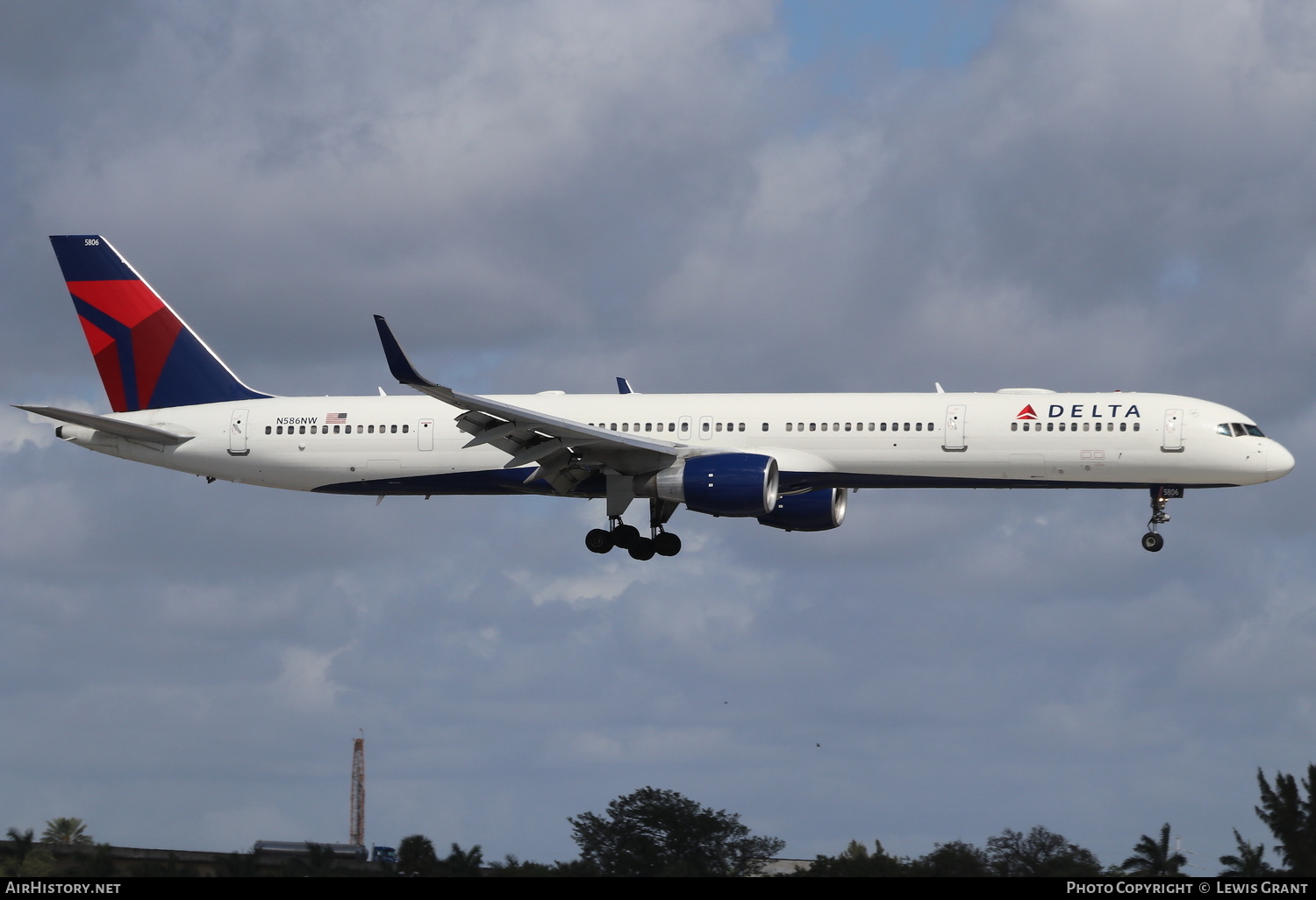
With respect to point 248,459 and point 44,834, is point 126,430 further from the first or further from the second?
point 44,834

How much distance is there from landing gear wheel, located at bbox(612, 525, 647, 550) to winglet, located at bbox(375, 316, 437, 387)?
12.3 metres

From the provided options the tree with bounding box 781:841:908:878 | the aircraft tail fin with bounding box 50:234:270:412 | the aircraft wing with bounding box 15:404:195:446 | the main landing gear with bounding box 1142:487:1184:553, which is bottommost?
the tree with bounding box 781:841:908:878

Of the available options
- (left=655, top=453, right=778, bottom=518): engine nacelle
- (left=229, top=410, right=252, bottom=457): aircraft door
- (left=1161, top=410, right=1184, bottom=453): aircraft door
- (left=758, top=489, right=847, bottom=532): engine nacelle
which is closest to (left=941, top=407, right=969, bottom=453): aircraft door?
(left=655, top=453, right=778, bottom=518): engine nacelle

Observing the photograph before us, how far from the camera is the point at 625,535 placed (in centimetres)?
5662

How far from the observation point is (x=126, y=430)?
57375 mm

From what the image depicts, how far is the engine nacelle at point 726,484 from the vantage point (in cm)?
5025

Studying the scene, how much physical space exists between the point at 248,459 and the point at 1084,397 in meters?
28.1

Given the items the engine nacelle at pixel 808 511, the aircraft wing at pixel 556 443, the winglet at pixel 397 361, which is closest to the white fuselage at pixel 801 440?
the aircraft wing at pixel 556 443

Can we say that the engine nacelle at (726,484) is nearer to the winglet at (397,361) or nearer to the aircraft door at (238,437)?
the winglet at (397,361)

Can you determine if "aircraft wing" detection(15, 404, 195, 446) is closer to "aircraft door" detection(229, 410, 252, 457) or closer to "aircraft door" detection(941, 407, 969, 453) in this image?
"aircraft door" detection(229, 410, 252, 457)

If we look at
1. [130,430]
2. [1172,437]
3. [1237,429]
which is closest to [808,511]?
[1172,437]

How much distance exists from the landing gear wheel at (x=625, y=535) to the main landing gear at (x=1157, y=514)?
16.6m

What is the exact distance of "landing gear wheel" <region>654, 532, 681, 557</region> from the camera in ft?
187
